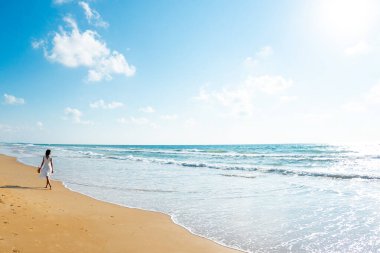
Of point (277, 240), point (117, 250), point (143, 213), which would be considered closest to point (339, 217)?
point (277, 240)

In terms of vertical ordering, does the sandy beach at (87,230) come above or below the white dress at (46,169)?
below

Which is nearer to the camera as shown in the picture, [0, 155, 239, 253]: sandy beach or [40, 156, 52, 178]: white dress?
[0, 155, 239, 253]: sandy beach

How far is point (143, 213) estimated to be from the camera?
9445 mm

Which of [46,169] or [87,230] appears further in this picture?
[46,169]

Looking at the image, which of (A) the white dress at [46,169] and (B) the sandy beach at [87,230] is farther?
(A) the white dress at [46,169]

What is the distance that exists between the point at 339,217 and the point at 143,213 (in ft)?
18.5

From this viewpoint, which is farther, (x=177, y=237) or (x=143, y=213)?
(x=143, y=213)

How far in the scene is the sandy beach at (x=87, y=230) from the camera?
5.77 meters

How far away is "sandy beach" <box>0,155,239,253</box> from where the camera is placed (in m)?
5.77

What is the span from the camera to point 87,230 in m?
6.89

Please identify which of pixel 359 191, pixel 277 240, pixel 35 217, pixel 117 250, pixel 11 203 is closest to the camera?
pixel 117 250

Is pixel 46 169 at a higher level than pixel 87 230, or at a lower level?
higher

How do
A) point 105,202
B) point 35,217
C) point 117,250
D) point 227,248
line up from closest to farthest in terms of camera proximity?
point 117,250 < point 227,248 < point 35,217 < point 105,202

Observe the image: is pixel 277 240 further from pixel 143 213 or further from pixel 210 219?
pixel 143 213
